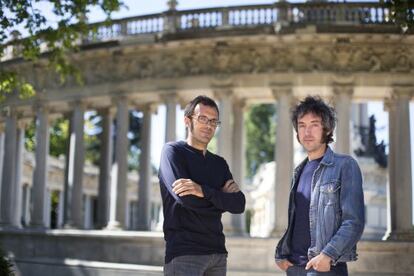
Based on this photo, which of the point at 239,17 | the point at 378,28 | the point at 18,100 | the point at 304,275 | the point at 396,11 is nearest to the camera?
the point at 304,275

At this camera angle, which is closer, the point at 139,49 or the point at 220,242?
the point at 220,242

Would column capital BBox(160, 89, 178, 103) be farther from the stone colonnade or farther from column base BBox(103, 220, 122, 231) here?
column base BBox(103, 220, 122, 231)

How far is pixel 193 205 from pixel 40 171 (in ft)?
139

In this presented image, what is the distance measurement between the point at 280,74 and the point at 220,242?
112 feet

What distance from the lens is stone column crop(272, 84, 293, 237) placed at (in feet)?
134

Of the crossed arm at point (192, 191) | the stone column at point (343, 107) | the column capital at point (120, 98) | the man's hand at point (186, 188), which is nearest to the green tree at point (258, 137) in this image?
the column capital at point (120, 98)

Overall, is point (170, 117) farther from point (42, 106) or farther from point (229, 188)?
point (229, 188)

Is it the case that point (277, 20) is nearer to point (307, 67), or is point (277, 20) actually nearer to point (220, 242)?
point (307, 67)

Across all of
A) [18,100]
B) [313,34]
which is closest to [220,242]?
[313,34]

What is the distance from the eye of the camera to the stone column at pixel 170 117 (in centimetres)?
4388

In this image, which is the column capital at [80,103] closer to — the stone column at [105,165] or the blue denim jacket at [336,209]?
the stone column at [105,165]

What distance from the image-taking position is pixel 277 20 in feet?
142

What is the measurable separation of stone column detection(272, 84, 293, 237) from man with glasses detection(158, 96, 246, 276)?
3128 centimetres

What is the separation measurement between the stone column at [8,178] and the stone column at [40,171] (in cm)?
324
